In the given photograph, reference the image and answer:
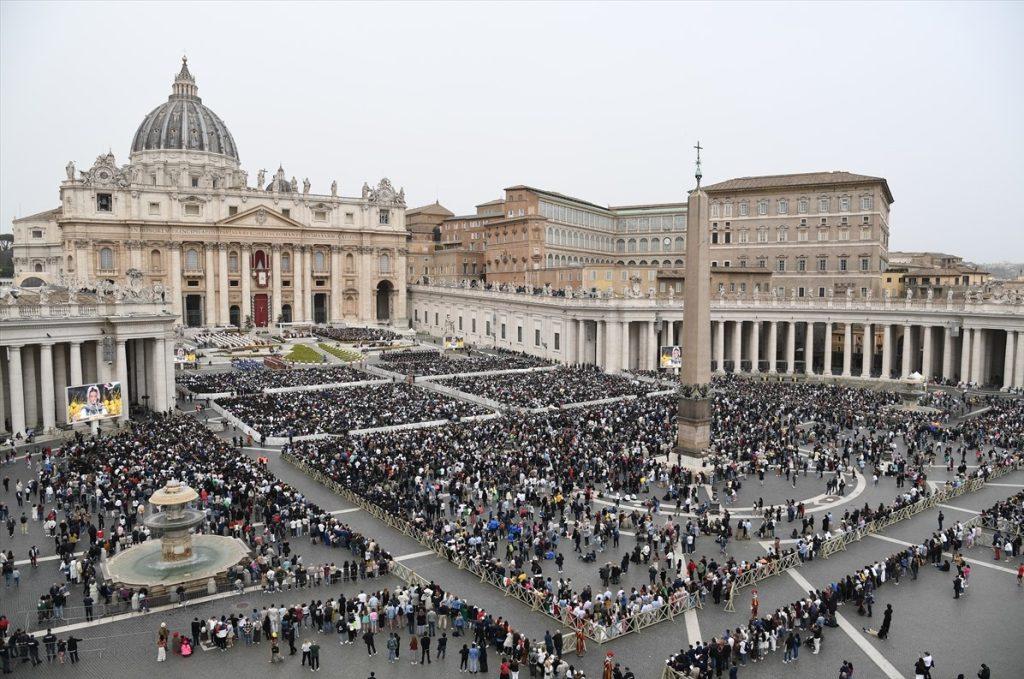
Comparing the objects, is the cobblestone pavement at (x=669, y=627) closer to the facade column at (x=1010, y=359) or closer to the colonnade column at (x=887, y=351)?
the facade column at (x=1010, y=359)

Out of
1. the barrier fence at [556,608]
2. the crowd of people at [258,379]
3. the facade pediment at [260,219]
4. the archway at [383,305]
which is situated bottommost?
the barrier fence at [556,608]

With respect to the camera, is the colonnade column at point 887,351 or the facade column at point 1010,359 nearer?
the facade column at point 1010,359

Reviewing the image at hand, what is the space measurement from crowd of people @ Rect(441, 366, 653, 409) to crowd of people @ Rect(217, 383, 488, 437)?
260 centimetres

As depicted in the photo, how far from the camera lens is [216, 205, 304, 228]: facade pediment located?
86250 mm

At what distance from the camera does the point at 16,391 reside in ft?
117

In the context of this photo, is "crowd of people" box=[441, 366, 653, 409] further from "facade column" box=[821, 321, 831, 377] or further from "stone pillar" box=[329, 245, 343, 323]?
"stone pillar" box=[329, 245, 343, 323]

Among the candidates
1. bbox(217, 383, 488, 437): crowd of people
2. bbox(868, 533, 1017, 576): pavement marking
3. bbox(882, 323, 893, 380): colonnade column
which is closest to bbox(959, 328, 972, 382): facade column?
bbox(882, 323, 893, 380): colonnade column

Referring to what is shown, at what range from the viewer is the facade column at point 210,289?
8612cm

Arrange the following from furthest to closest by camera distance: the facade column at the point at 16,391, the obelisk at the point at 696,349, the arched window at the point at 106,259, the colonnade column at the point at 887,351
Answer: the arched window at the point at 106,259, the colonnade column at the point at 887,351, the facade column at the point at 16,391, the obelisk at the point at 696,349

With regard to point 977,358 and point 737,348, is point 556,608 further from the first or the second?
point 737,348

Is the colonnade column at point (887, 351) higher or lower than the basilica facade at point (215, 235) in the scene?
lower

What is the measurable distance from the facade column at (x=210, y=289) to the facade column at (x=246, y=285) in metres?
2.96

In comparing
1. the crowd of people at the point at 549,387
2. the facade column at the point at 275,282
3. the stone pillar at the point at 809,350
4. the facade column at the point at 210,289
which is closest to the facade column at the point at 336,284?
the facade column at the point at 275,282

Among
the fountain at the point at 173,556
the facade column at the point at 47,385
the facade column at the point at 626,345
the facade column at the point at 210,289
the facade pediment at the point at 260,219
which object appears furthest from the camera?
the facade pediment at the point at 260,219
